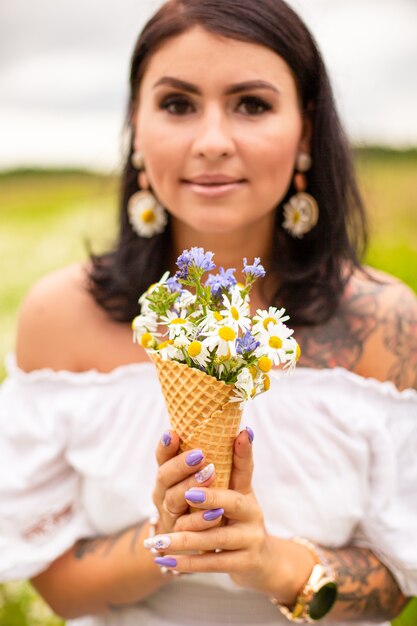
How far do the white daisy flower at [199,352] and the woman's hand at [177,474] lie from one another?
0.23m

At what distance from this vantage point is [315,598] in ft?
7.39

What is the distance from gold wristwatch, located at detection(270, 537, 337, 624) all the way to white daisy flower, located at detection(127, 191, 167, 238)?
121cm

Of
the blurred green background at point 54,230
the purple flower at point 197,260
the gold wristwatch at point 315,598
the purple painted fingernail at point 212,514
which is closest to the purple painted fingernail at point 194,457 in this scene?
the purple painted fingernail at point 212,514

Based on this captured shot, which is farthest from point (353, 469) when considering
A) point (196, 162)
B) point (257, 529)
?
point (196, 162)

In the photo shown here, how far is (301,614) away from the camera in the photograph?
7.43 ft

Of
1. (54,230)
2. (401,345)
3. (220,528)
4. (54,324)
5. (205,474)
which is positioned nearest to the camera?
(205,474)

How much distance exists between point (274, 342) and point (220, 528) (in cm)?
54

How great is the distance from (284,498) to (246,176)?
1.03m

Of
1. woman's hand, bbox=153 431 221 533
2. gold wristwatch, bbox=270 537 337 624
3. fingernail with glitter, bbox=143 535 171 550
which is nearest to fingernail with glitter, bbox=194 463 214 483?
woman's hand, bbox=153 431 221 533

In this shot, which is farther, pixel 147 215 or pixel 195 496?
pixel 147 215

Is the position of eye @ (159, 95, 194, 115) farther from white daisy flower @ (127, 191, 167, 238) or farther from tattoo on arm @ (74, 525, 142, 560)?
tattoo on arm @ (74, 525, 142, 560)

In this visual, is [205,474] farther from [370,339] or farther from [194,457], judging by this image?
[370,339]

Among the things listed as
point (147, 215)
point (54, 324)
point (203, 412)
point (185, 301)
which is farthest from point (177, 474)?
point (147, 215)

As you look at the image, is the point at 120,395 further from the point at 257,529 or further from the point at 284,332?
the point at 284,332
